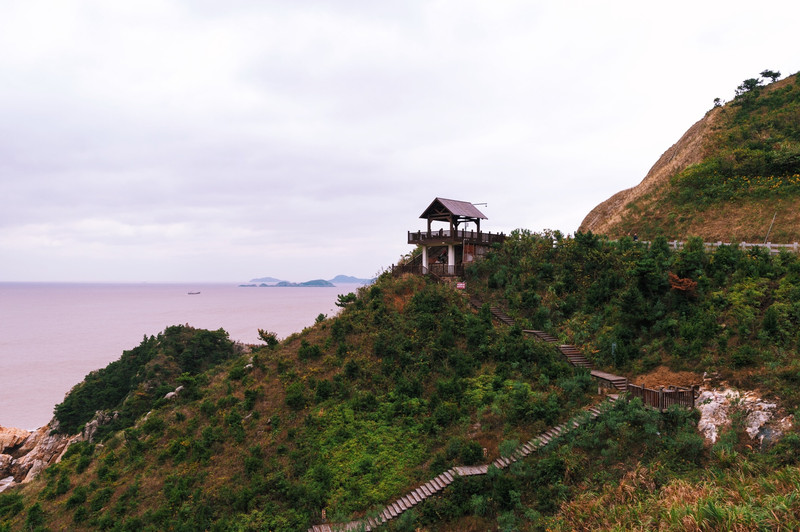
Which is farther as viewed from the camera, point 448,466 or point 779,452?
point 448,466

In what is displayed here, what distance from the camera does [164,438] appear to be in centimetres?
2550

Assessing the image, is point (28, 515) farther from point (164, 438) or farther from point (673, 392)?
point (673, 392)

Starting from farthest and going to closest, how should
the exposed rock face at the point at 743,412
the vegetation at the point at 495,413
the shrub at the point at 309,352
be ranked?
1. the shrub at the point at 309,352
2. the vegetation at the point at 495,413
3. the exposed rock face at the point at 743,412

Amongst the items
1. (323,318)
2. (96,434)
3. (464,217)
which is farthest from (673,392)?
(96,434)

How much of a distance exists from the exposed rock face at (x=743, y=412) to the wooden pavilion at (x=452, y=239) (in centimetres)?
2067

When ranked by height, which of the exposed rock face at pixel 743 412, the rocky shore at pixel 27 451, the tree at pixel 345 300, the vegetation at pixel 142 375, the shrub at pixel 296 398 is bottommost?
the rocky shore at pixel 27 451

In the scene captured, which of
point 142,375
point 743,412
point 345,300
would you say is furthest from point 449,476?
point 142,375

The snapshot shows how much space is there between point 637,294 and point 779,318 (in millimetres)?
6501

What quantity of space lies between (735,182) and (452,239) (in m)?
26.3

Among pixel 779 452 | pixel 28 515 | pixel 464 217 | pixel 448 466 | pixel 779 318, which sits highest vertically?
pixel 464 217

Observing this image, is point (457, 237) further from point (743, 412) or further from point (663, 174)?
point (663, 174)

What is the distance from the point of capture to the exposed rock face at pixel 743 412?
47.7 ft

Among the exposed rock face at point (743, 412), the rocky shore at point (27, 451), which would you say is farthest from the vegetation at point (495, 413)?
the rocky shore at point (27, 451)

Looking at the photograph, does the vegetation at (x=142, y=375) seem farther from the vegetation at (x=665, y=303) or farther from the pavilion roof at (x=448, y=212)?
the vegetation at (x=665, y=303)
